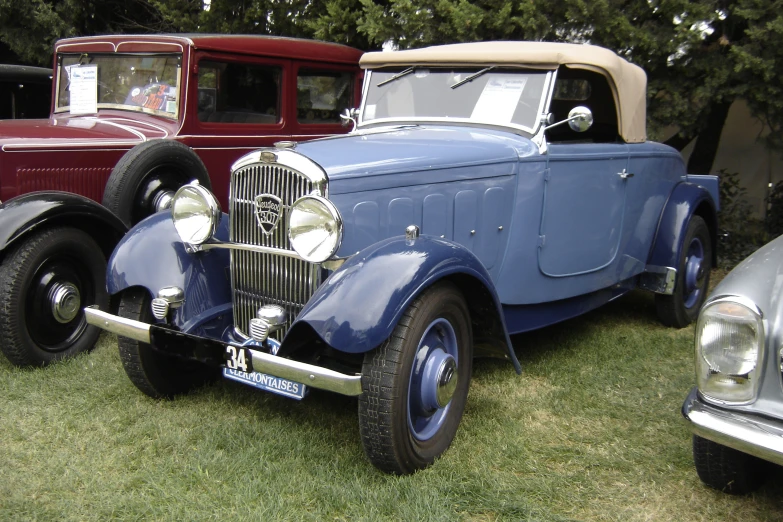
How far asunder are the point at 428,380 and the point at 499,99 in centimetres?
179

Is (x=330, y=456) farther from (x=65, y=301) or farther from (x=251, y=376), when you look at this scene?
(x=65, y=301)

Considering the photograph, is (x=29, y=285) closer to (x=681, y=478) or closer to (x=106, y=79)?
(x=106, y=79)

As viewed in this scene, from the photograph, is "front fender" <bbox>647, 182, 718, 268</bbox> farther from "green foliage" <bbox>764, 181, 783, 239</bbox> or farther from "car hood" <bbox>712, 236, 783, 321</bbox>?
"green foliage" <bbox>764, 181, 783, 239</bbox>

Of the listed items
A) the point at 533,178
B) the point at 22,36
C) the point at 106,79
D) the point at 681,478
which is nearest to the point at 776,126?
the point at 533,178

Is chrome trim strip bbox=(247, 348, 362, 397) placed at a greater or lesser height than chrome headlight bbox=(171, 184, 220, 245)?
lesser

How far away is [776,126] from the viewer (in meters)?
6.09

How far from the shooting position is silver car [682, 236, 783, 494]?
2295 millimetres

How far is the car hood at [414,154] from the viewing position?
10.2 feet

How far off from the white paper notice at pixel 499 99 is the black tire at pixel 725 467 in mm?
1963

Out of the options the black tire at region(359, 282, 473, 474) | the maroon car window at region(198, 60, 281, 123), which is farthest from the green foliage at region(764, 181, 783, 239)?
the black tire at region(359, 282, 473, 474)

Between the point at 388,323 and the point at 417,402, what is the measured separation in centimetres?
44

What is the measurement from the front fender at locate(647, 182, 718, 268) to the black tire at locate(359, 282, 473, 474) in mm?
2314

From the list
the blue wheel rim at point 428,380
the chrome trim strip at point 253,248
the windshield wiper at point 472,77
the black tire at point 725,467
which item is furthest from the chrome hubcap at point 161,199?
the black tire at point 725,467

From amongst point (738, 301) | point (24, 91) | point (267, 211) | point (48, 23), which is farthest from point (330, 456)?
point (48, 23)
